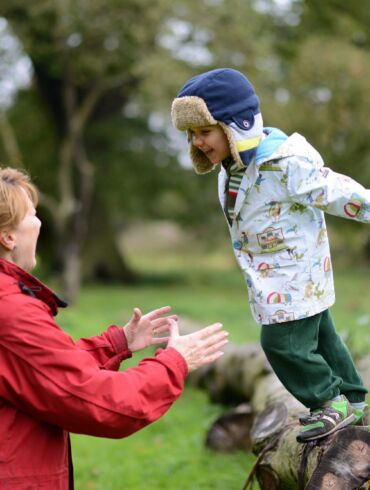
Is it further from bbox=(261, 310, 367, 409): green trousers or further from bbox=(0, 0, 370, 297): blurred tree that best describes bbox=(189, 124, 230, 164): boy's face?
bbox=(0, 0, 370, 297): blurred tree

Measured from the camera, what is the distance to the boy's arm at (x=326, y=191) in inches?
130

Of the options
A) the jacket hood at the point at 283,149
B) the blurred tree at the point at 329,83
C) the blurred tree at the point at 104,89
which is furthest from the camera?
the blurred tree at the point at 329,83

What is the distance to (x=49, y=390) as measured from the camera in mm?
2703

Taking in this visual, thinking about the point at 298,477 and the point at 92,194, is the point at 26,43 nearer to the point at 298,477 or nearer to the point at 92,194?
the point at 92,194

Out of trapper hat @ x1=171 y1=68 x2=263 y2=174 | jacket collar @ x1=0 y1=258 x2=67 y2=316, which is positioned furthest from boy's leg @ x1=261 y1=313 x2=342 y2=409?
jacket collar @ x1=0 y1=258 x2=67 y2=316

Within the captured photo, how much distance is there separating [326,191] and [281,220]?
26 cm

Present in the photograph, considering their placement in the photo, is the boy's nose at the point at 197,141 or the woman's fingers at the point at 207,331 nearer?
the woman's fingers at the point at 207,331

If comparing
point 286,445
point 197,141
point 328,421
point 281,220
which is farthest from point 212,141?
point 286,445

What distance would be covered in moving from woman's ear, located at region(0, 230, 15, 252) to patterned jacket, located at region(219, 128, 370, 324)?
1.08 meters

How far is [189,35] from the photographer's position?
54.9 feet

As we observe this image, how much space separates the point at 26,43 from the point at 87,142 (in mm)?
6557

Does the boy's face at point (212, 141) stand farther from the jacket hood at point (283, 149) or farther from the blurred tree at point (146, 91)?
the blurred tree at point (146, 91)

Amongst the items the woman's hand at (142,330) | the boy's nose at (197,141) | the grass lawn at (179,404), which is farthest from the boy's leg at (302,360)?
the grass lawn at (179,404)

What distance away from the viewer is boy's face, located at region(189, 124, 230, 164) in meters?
3.50
